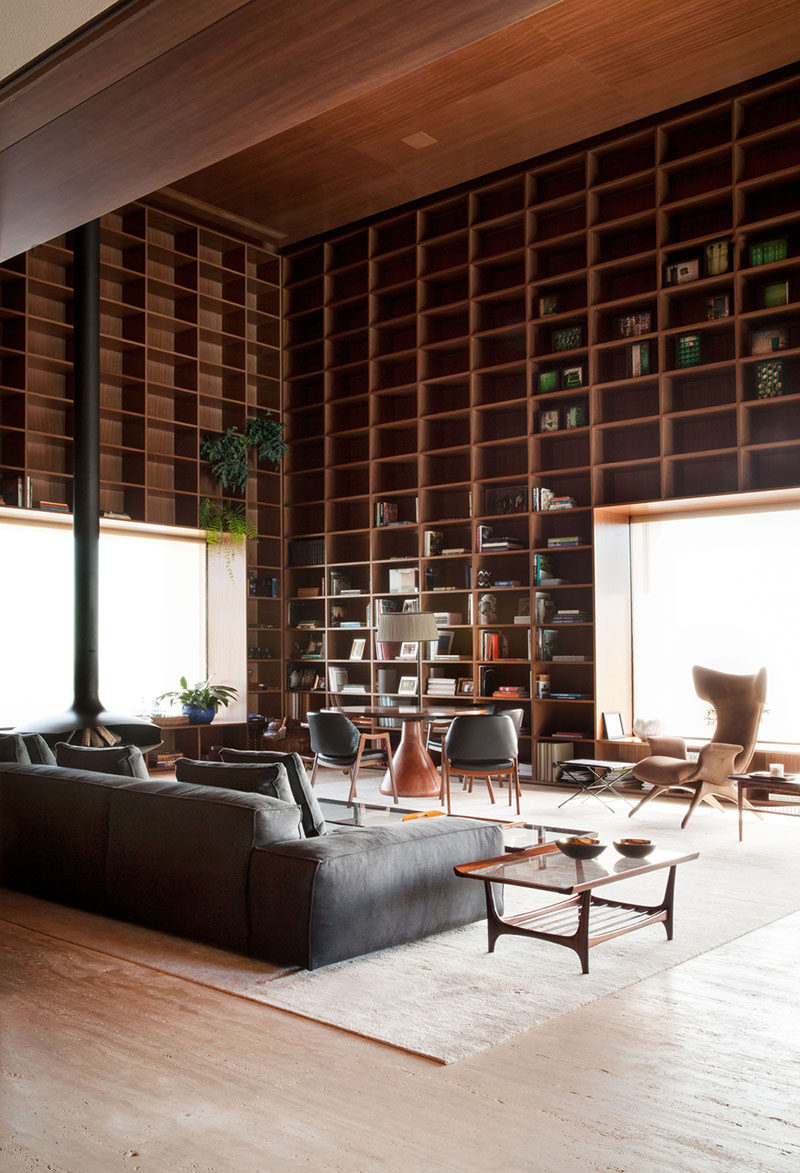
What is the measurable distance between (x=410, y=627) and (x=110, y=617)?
124 inches

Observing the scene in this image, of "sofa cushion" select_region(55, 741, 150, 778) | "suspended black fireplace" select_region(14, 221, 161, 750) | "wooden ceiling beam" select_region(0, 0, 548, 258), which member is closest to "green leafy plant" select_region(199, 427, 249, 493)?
"suspended black fireplace" select_region(14, 221, 161, 750)

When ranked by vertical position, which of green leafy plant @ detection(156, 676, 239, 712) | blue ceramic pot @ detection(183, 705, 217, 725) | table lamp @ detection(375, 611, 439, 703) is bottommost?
blue ceramic pot @ detection(183, 705, 217, 725)

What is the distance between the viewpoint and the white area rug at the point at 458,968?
305cm

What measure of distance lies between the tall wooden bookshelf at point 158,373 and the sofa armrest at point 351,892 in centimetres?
541

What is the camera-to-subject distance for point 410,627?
7.40 meters

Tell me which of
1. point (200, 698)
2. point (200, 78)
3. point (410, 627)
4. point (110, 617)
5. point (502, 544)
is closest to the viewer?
point (200, 78)

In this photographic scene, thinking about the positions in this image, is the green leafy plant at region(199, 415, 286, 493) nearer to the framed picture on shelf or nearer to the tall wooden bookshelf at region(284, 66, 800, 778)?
the tall wooden bookshelf at region(284, 66, 800, 778)

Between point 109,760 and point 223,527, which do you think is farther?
point 223,527

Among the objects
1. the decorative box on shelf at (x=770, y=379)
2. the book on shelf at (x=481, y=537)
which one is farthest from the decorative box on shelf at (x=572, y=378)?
the decorative box on shelf at (x=770, y=379)

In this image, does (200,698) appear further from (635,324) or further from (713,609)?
(635,324)

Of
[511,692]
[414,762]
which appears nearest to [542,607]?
[511,692]

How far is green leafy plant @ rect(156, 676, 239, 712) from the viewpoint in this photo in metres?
9.19

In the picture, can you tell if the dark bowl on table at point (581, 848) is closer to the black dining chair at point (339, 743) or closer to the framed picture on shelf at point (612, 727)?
the black dining chair at point (339, 743)

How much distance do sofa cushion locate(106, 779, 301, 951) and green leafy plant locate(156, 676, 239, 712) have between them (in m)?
5.04
